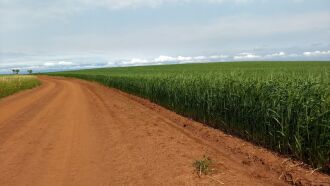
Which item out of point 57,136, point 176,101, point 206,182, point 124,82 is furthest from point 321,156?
point 124,82

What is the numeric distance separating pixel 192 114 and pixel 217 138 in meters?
3.74

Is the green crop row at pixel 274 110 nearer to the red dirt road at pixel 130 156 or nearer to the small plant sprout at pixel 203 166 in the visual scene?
the red dirt road at pixel 130 156

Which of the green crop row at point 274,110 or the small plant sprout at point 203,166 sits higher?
the green crop row at point 274,110

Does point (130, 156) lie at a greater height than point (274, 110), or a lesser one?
lesser

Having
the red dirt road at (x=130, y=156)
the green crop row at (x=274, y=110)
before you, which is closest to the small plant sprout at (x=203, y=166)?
the red dirt road at (x=130, y=156)

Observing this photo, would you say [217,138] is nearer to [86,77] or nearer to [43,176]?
[43,176]

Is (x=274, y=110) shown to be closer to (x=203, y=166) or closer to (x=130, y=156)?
(x=203, y=166)

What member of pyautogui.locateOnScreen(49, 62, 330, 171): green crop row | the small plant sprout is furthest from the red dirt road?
pyautogui.locateOnScreen(49, 62, 330, 171): green crop row

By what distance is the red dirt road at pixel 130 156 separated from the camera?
20.5 ft

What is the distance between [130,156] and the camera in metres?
7.75

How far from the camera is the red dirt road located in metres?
6.25

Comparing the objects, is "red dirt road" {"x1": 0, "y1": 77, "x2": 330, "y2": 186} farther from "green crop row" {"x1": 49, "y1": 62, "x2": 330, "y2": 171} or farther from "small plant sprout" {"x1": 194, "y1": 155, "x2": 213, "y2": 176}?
"green crop row" {"x1": 49, "y1": 62, "x2": 330, "y2": 171}

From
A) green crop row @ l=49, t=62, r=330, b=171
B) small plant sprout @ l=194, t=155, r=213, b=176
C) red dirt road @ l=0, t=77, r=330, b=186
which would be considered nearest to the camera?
red dirt road @ l=0, t=77, r=330, b=186

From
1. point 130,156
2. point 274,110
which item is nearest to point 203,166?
point 130,156
